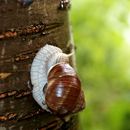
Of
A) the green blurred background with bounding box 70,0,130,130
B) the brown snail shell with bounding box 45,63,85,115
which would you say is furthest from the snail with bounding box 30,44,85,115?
the green blurred background with bounding box 70,0,130,130

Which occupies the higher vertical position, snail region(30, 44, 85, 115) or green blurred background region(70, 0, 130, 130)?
snail region(30, 44, 85, 115)

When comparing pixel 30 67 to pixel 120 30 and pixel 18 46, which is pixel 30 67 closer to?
pixel 18 46

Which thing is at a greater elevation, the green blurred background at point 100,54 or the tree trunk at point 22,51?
the tree trunk at point 22,51

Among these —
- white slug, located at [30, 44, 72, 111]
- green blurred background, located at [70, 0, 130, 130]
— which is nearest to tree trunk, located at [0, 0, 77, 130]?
white slug, located at [30, 44, 72, 111]

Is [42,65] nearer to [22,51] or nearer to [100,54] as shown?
[22,51]

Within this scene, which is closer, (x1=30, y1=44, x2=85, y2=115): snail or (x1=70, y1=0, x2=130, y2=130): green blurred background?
(x1=30, y1=44, x2=85, y2=115): snail

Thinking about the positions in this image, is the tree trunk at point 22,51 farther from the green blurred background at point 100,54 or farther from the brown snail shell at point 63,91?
the green blurred background at point 100,54

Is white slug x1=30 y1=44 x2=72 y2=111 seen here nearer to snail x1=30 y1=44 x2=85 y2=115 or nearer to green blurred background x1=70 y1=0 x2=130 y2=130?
snail x1=30 y1=44 x2=85 y2=115

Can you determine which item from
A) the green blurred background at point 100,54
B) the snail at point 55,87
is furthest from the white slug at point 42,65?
the green blurred background at point 100,54
